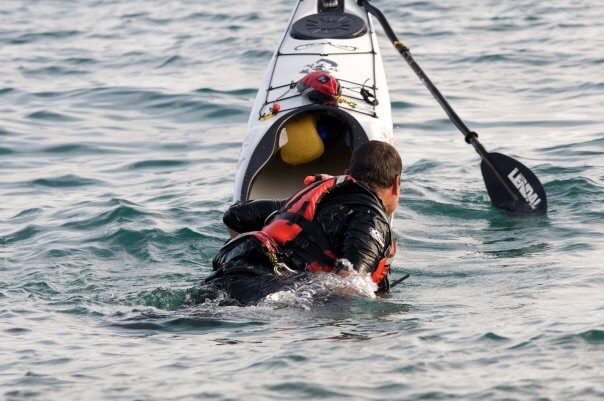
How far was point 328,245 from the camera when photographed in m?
6.31

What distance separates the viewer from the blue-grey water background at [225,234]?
17.5 ft

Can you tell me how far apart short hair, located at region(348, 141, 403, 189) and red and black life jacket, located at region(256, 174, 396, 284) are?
0.30 ft

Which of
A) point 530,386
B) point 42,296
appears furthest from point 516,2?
point 530,386

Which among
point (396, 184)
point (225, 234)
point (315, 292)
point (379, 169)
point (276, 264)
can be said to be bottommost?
point (225, 234)

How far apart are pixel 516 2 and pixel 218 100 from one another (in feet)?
22.5

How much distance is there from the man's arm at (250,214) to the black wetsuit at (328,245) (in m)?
0.37

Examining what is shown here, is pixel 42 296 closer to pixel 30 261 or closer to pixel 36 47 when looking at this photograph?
pixel 30 261

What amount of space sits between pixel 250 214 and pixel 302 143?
214 centimetres

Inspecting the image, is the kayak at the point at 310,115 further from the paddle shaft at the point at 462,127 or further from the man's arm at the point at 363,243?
the man's arm at the point at 363,243

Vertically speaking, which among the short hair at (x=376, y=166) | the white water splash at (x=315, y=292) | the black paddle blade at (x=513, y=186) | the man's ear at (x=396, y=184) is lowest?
the black paddle blade at (x=513, y=186)

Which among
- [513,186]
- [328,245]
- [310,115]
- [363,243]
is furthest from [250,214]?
[513,186]

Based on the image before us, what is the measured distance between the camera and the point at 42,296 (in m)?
7.21

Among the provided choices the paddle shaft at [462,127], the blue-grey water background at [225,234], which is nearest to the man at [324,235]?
the blue-grey water background at [225,234]

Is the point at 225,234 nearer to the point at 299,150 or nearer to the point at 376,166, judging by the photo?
the point at 299,150
